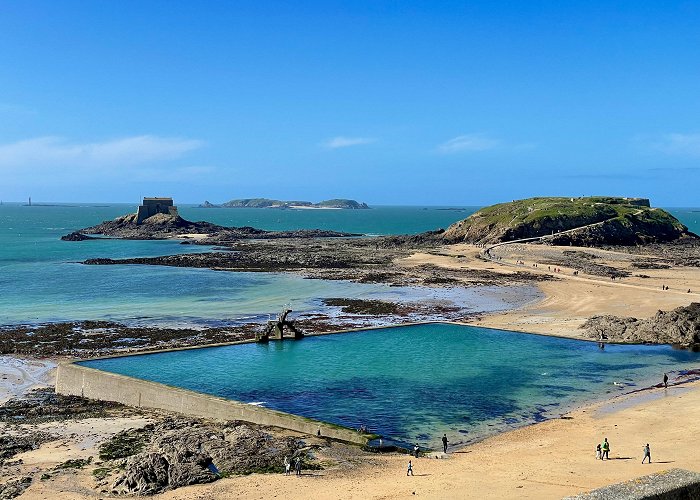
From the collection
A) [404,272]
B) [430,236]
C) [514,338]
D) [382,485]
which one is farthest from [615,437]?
[430,236]

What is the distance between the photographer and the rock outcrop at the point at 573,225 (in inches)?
4643

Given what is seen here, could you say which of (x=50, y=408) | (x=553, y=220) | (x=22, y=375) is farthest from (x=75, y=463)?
(x=553, y=220)

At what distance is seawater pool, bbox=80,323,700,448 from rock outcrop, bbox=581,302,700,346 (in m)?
1.63

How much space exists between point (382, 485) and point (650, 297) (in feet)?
167

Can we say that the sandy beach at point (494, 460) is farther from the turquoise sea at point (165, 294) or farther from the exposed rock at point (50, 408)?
the turquoise sea at point (165, 294)

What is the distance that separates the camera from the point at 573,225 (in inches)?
4801

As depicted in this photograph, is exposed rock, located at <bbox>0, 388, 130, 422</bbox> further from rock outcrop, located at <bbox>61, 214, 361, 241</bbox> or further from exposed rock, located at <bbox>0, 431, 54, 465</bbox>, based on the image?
rock outcrop, located at <bbox>61, 214, 361, 241</bbox>

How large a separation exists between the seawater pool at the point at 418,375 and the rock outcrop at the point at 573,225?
248 ft

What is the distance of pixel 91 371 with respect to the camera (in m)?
32.3

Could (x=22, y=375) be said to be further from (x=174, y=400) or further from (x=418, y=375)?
(x=418, y=375)

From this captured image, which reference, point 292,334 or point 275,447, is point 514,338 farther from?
point 275,447

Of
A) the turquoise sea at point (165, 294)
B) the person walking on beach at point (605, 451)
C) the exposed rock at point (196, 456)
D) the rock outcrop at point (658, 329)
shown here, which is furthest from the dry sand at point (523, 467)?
the turquoise sea at point (165, 294)

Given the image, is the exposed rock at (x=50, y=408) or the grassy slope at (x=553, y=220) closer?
the exposed rock at (x=50, y=408)

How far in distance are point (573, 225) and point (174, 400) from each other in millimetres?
104943
